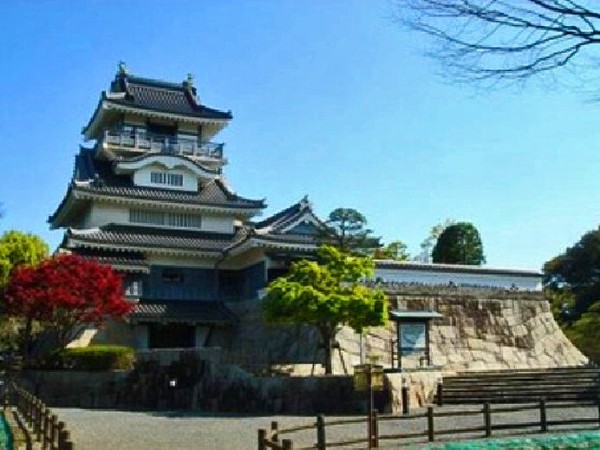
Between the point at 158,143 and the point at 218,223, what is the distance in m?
4.98

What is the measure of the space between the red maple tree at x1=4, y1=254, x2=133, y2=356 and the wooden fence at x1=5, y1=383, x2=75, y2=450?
21.4ft

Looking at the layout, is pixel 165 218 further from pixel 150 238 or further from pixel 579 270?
pixel 579 270

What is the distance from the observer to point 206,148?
3559 centimetres

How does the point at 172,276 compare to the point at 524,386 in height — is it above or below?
above

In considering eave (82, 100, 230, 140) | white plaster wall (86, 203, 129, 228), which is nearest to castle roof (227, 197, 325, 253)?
white plaster wall (86, 203, 129, 228)

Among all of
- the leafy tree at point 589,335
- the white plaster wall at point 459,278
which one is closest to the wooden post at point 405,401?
the white plaster wall at point 459,278

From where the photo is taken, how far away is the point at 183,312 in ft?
96.4

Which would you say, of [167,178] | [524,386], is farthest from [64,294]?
[524,386]

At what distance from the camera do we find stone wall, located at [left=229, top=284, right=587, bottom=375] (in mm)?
25422

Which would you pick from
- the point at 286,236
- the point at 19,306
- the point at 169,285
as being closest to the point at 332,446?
the point at 19,306

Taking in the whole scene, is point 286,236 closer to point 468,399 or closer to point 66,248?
point 66,248

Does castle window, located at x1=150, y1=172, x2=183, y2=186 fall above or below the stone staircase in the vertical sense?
above

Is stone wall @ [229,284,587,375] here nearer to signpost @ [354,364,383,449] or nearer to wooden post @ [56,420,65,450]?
signpost @ [354,364,383,449]

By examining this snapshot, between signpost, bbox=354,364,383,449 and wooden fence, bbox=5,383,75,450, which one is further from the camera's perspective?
signpost, bbox=354,364,383,449
